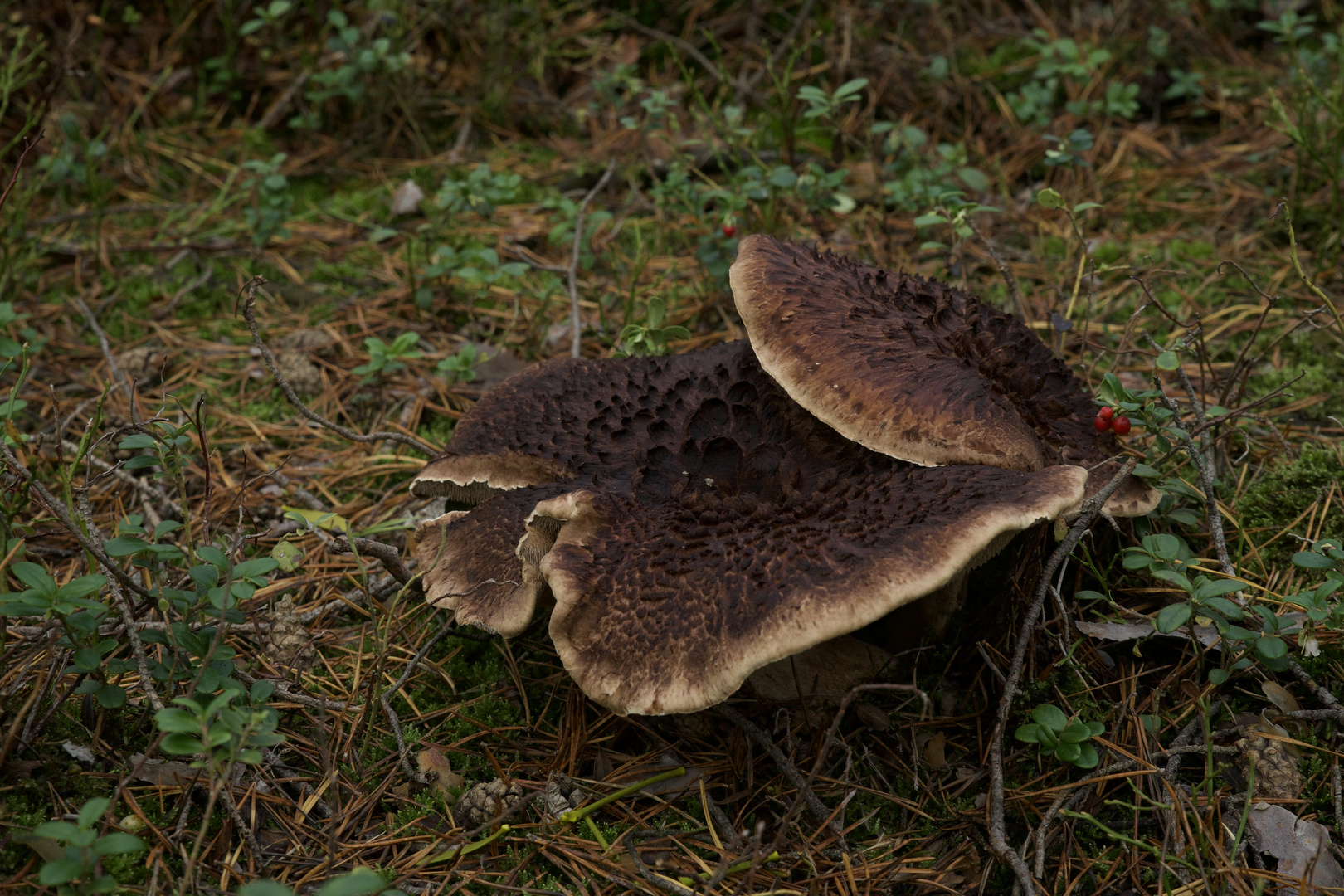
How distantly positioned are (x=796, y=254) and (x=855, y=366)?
2.04ft

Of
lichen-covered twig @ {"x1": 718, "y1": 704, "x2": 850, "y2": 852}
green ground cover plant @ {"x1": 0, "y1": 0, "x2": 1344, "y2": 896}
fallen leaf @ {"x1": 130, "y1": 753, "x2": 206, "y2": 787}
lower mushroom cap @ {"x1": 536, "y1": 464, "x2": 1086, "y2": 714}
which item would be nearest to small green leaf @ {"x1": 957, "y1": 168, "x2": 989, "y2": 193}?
green ground cover plant @ {"x1": 0, "y1": 0, "x2": 1344, "y2": 896}

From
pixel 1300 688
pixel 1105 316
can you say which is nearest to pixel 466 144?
pixel 1105 316

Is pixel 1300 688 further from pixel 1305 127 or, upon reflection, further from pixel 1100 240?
pixel 1305 127

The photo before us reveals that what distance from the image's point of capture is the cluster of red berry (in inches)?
115

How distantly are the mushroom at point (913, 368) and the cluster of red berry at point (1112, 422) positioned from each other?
7cm

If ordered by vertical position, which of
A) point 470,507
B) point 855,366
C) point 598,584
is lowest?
point 470,507

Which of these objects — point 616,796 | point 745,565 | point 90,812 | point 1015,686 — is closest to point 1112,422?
point 1015,686

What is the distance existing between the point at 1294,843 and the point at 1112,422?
1.27 meters

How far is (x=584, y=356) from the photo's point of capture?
181 inches

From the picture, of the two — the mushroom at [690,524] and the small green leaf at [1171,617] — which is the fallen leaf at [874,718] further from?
the small green leaf at [1171,617]

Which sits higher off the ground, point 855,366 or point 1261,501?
point 855,366

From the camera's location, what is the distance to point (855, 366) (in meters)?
2.69

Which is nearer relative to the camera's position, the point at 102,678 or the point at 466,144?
the point at 102,678

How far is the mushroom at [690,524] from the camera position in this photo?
2297 millimetres
